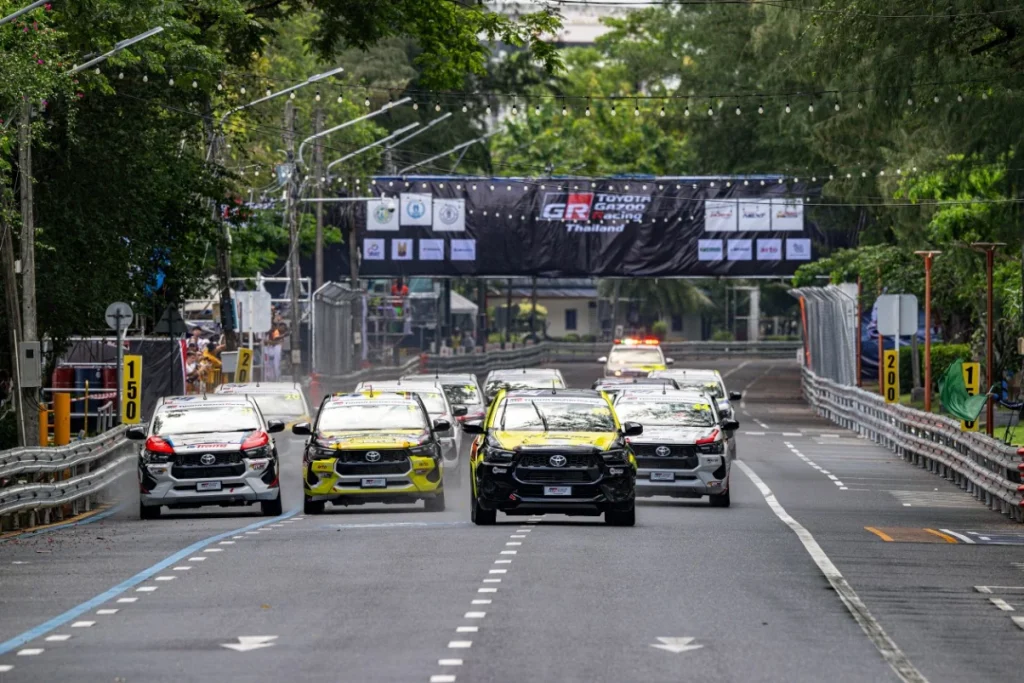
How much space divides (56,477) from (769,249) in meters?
44.4

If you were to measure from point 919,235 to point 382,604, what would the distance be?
129 feet

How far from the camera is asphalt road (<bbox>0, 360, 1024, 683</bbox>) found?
12438mm

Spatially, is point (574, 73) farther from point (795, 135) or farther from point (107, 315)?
point (107, 315)

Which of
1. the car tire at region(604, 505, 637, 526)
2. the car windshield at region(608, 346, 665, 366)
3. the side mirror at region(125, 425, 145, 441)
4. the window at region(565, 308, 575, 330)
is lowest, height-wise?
the car tire at region(604, 505, 637, 526)

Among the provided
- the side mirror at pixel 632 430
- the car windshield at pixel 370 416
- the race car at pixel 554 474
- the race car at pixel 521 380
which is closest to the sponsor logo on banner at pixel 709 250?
the race car at pixel 521 380

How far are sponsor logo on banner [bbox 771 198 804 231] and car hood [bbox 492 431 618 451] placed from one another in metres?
45.4

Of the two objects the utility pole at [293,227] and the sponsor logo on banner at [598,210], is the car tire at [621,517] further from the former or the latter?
the sponsor logo on banner at [598,210]

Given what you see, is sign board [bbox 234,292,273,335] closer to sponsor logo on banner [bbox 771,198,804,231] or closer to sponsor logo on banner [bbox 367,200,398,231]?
sponsor logo on banner [bbox 367,200,398,231]

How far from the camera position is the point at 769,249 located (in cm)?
6906

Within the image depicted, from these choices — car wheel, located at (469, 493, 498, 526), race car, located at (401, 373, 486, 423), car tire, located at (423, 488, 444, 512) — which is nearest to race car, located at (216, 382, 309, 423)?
race car, located at (401, 373, 486, 423)

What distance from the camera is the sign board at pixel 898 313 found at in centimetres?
Answer: 4381

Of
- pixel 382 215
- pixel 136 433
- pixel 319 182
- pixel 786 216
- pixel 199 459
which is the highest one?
pixel 319 182

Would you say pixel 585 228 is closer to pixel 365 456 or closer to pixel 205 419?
pixel 205 419

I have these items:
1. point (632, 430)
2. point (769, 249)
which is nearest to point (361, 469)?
point (632, 430)
